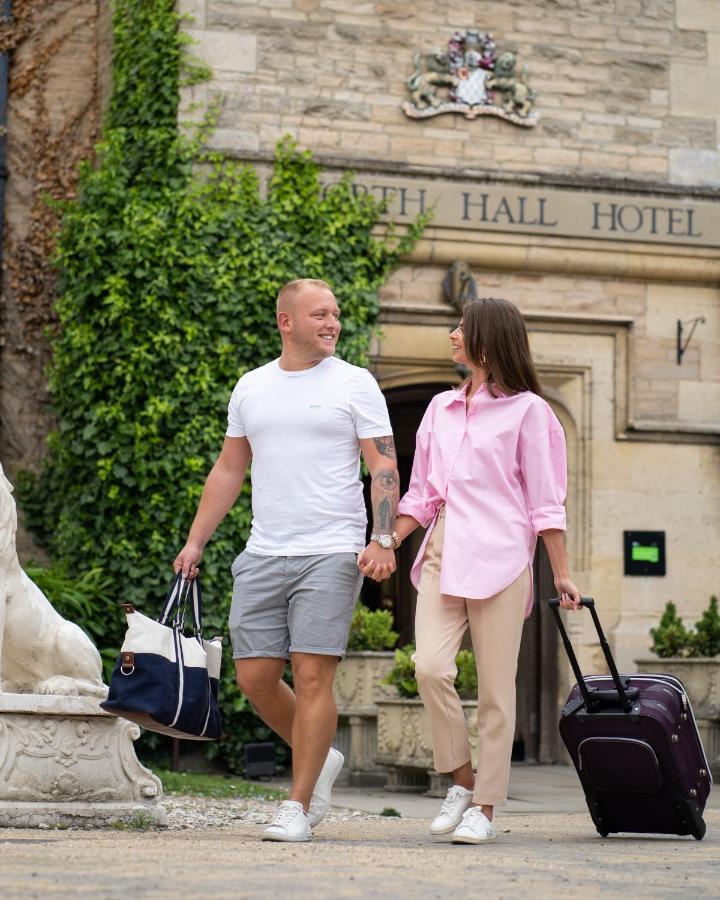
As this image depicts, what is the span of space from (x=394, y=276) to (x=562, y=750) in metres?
3.66

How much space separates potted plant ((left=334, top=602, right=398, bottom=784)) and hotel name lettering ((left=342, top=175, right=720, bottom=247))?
284cm

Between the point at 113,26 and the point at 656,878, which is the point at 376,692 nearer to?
the point at 113,26

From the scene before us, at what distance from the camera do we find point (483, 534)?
5441 millimetres

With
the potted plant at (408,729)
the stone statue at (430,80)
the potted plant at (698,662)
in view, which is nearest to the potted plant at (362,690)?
the potted plant at (408,729)

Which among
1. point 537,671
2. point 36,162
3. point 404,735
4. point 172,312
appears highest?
point 36,162

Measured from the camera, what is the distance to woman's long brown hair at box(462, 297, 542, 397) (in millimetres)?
5633

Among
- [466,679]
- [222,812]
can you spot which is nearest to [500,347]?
[222,812]

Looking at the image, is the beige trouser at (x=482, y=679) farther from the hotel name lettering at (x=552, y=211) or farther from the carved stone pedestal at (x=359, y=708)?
the hotel name lettering at (x=552, y=211)

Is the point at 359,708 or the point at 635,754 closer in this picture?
the point at 635,754

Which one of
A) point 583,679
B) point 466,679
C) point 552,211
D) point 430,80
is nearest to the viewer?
point 583,679

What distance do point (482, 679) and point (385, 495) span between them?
0.67 m

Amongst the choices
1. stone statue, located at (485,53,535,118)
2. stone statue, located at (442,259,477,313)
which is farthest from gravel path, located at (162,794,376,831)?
stone statue, located at (485,53,535,118)

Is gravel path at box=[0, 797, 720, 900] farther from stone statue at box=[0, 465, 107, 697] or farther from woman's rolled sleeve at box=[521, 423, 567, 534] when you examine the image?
woman's rolled sleeve at box=[521, 423, 567, 534]

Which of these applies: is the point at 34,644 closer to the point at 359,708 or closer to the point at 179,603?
the point at 179,603
